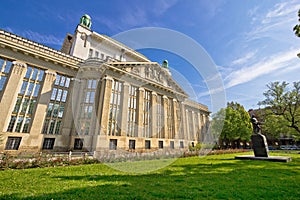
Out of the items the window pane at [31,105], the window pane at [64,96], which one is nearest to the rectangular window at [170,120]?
the window pane at [64,96]

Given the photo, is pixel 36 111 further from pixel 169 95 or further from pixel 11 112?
pixel 169 95

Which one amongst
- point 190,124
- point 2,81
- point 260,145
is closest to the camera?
point 260,145

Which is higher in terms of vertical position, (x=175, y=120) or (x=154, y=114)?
(x=154, y=114)

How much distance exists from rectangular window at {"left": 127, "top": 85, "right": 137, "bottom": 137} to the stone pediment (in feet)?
13.6

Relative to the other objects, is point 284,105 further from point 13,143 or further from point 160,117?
point 13,143

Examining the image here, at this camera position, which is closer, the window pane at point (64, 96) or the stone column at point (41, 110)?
the stone column at point (41, 110)

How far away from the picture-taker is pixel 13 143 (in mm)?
21750

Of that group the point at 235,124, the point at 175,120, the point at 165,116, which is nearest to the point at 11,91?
the point at 165,116

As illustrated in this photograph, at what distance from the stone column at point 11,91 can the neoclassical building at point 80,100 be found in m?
0.10

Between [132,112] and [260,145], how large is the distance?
2285cm

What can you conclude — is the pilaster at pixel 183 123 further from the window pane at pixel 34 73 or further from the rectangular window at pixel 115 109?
the window pane at pixel 34 73

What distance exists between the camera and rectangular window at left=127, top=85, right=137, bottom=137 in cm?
3141

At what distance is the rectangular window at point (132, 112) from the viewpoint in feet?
103

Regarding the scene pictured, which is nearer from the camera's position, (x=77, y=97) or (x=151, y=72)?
(x=77, y=97)
